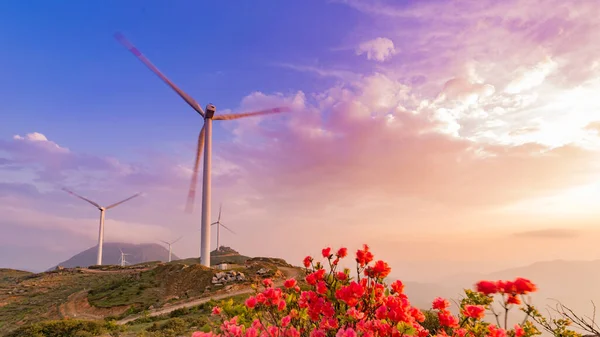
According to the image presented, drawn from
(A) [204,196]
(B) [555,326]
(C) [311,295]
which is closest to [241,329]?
(C) [311,295]

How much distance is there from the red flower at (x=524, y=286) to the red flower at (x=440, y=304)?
4.62 ft

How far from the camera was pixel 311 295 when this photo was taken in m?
7.16

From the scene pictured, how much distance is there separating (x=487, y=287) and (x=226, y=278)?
47943 mm

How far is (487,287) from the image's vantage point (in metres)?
5.68

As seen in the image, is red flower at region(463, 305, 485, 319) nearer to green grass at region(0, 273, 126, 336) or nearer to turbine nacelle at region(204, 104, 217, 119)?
green grass at region(0, 273, 126, 336)

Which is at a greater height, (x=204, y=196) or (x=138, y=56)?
(x=138, y=56)

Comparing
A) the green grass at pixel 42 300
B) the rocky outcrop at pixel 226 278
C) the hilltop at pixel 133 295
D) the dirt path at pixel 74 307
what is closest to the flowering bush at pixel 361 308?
the hilltop at pixel 133 295

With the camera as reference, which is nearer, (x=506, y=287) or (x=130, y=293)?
(x=506, y=287)

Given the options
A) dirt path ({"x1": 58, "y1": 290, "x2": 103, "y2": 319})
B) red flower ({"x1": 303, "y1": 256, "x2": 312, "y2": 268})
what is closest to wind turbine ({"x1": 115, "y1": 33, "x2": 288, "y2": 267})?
dirt path ({"x1": 58, "y1": 290, "x2": 103, "y2": 319})

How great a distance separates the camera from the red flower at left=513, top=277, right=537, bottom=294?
5.54m

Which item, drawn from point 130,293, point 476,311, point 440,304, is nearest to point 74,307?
point 130,293

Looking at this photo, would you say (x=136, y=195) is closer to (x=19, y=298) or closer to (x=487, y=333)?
(x=19, y=298)

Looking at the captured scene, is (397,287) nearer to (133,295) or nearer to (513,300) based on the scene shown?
(513,300)

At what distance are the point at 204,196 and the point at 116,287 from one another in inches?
845
